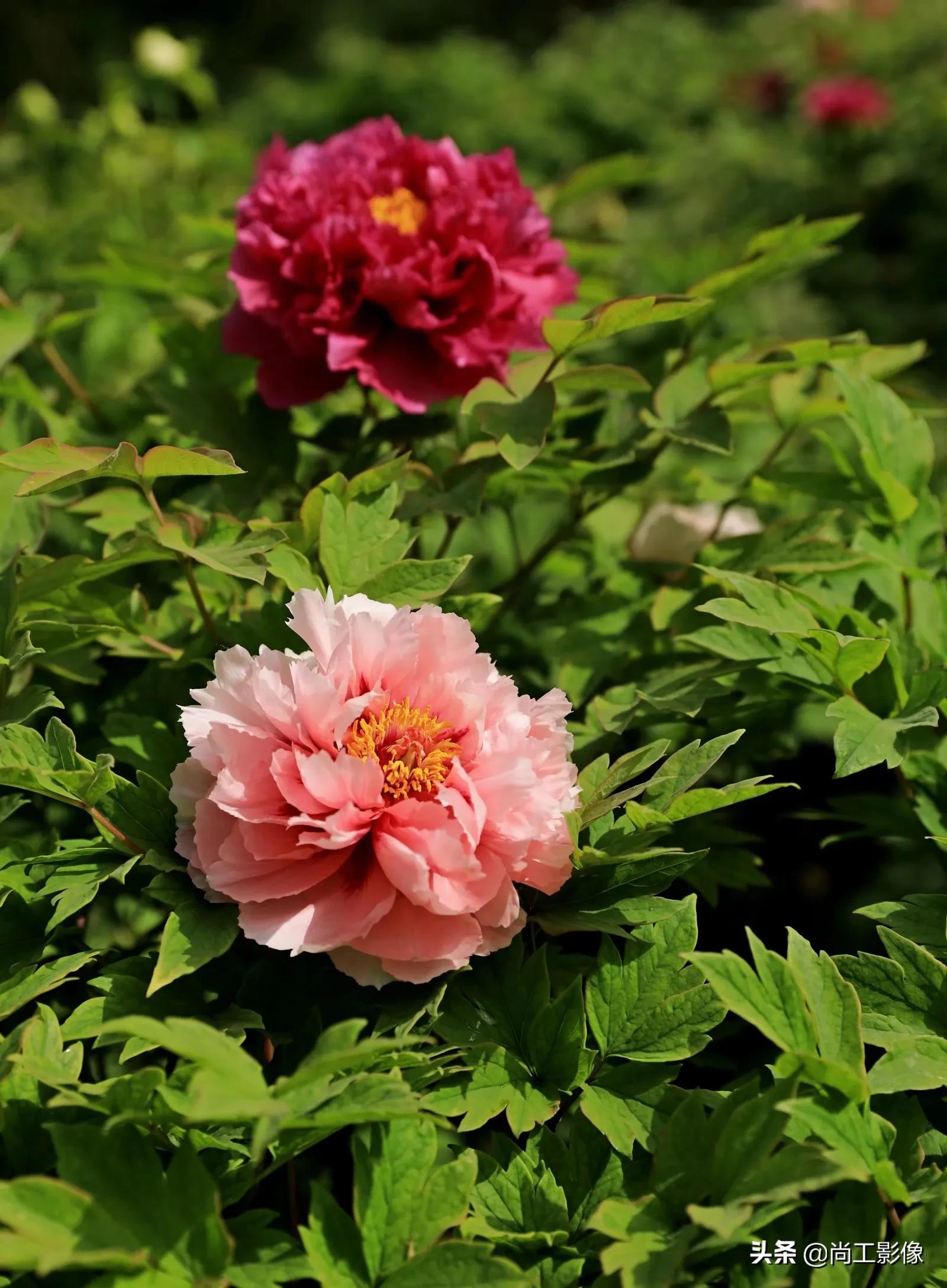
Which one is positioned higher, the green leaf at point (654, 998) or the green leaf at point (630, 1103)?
the green leaf at point (654, 998)

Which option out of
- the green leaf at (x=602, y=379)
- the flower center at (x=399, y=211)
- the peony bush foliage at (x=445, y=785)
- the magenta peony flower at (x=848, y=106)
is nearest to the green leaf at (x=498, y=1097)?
the peony bush foliage at (x=445, y=785)

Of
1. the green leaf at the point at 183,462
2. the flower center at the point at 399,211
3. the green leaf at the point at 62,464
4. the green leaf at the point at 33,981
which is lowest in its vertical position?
the green leaf at the point at 33,981

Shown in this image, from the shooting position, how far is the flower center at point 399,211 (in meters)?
1.08

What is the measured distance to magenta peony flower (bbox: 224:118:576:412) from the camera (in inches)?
39.8

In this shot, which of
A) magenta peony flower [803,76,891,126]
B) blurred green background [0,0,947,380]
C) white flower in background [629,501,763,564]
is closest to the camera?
white flower in background [629,501,763,564]

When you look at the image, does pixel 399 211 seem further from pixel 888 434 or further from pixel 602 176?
pixel 888 434

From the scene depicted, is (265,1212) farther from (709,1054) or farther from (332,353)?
(332,353)

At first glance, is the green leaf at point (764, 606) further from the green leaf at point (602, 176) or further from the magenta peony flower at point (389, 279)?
the green leaf at point (602, 176)

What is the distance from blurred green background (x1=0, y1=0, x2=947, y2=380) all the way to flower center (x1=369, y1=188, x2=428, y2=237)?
0.21m

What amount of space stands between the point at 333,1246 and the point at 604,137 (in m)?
4.60

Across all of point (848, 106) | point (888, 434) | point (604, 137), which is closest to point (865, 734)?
point (888, 434)

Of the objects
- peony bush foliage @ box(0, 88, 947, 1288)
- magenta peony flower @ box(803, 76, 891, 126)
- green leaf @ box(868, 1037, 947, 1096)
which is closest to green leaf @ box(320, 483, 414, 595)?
peony bush foliage @ box(0, 88, 947, 1288)

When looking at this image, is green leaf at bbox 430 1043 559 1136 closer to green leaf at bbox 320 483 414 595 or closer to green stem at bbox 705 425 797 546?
green leaf at bbox 320 483 414 595

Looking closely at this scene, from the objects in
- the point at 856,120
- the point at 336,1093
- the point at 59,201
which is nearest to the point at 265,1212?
the point at 336,1093
